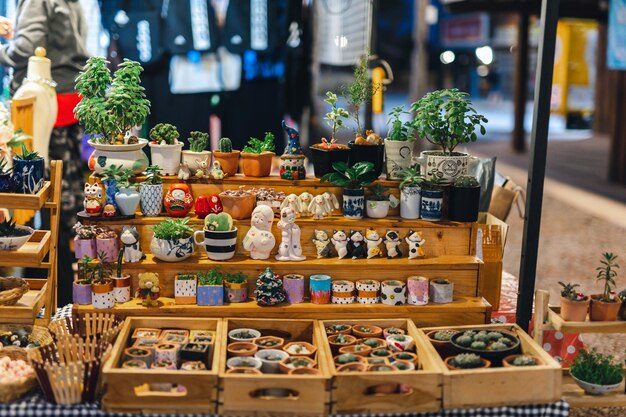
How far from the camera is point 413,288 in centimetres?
370

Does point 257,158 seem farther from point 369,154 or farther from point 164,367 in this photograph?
point 164,367

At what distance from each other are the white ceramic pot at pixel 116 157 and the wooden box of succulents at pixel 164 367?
75 cm

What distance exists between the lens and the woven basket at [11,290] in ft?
11.9

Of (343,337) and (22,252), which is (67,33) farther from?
(343,337)

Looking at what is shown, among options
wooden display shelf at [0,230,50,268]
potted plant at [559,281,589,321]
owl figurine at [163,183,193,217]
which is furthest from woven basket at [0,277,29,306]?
potted plant at [559,281,589,321]

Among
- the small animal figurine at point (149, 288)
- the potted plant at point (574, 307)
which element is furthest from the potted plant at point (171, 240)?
the potted plant at point (574, 307)

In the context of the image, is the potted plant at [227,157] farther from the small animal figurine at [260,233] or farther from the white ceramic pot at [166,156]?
the small animal figurine at [260,233]

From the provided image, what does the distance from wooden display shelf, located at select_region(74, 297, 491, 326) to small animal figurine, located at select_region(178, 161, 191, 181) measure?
59cm

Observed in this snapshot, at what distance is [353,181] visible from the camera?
3824 millimetres

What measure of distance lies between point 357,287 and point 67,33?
138 inches

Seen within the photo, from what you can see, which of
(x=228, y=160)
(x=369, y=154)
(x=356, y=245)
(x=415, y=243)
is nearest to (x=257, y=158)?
(x=228, y=160)

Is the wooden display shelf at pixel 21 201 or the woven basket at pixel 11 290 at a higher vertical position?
the wooden display shelf at pixel 21 201

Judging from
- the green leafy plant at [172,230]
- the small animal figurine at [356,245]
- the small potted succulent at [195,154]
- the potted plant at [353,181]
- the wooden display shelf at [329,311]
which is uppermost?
the small potted succulent at [195,154]

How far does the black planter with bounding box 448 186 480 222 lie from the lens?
3.79 m
